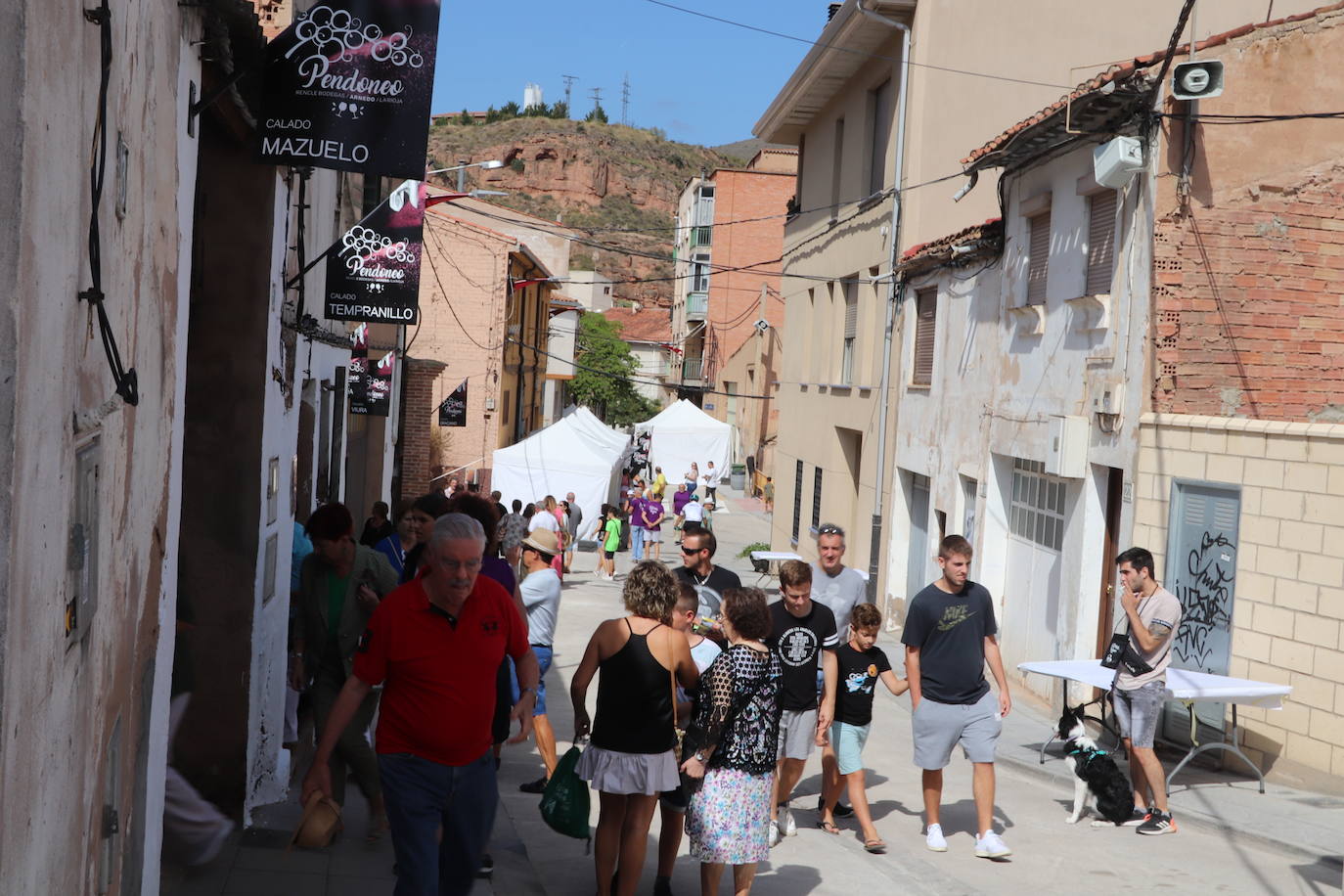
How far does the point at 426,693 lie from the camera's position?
5.20 meters

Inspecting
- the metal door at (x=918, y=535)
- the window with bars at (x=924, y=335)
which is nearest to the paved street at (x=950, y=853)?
the metal door at (x=918, y=535)

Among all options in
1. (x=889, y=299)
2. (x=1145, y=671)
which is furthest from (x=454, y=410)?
(x=1145, y=671)

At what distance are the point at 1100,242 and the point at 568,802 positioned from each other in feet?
28.0

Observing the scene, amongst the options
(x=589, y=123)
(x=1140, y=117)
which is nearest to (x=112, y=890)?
(x=1140, y=117)

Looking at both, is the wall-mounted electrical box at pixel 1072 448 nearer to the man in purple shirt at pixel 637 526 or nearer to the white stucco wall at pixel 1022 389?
the white stucco wall at pixel 1022 389

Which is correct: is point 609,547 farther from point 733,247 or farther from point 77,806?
point 733,247

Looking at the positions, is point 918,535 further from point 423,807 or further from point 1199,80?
point 423,807

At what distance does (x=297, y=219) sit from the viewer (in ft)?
30.1

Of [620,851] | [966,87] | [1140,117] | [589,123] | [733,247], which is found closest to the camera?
[620,851]

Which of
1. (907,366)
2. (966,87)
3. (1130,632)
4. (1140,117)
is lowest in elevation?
(1130,632)

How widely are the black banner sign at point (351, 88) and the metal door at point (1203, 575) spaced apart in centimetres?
705

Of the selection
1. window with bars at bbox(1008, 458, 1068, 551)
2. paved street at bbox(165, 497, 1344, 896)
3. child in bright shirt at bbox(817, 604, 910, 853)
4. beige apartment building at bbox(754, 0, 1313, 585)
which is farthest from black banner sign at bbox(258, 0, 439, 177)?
beige apartment building at bbox(754, 0, 1313, 585)

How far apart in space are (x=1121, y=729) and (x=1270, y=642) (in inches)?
77.6

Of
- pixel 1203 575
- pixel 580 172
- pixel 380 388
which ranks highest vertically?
pixel 580 172
